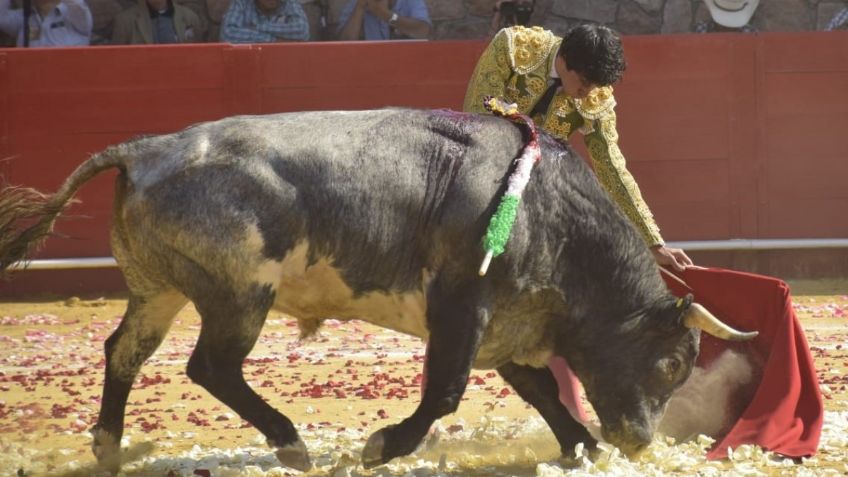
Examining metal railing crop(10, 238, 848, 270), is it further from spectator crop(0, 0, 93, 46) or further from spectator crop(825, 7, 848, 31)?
spectator crop(0, 0, 93, 46)

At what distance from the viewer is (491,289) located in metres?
3.80

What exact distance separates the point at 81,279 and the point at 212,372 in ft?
13.6

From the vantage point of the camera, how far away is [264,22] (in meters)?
8.13

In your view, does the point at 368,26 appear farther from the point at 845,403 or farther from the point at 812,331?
the point at 845,403

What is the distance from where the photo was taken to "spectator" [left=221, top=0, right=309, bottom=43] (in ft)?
26.6

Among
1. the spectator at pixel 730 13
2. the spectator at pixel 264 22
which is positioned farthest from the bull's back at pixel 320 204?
the spectator at pixel 730 13

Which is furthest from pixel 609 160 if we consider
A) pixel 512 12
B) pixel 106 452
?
pixel 512 12

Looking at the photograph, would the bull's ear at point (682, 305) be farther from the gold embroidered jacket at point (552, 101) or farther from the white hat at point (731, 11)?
the white hat at point (731, 11)

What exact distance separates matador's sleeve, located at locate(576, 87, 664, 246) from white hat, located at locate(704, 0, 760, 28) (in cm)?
479

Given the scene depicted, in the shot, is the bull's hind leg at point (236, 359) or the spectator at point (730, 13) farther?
the spectator at point (730, 13)

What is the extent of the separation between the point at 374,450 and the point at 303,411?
1.16 metres

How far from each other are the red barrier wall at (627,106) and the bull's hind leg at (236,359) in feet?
13.0

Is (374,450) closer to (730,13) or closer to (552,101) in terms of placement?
(552,101)

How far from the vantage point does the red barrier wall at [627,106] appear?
7.54m
